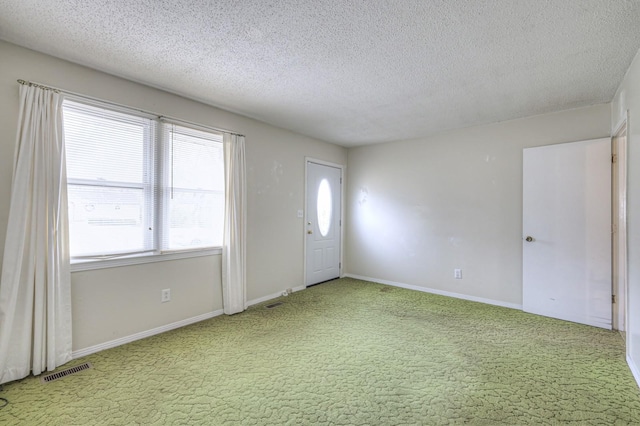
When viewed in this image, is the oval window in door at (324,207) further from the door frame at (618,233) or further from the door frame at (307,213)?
the door frame at (618,233)

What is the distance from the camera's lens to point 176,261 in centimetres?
324

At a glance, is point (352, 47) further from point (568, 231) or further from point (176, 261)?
point (568, 231)

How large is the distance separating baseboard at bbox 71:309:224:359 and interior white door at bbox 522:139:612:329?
3998 mm

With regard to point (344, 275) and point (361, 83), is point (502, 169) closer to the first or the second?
point (361, 83)

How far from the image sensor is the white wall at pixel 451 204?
391cm

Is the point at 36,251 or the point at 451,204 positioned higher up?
the point at 451,204

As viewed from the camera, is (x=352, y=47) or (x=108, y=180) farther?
(x=108, y=180)

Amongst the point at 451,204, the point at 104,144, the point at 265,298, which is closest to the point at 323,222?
the point at 265,298

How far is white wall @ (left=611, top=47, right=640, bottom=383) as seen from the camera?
88.8 inches

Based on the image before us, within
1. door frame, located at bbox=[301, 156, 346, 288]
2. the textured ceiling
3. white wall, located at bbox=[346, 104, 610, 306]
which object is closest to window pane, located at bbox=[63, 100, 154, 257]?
the textured ceiling

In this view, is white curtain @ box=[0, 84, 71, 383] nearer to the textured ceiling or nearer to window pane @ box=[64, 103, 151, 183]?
window pane @ box=[64, 103, 151, 183]

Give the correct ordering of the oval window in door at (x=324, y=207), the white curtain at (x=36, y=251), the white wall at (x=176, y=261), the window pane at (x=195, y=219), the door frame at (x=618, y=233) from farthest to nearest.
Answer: the oval window in door at (x=324, y=207)
the window pane at (x=195, y=219)
the door frame at (x=618, y=233)
the white wall at (x=176, y=261)
the white curtain at (x=36, y=251)

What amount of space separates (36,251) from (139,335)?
3.93ft

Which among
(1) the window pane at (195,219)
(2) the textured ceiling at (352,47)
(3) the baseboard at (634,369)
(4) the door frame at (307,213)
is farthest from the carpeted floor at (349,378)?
(2) the textured ceiling at (352,47)
